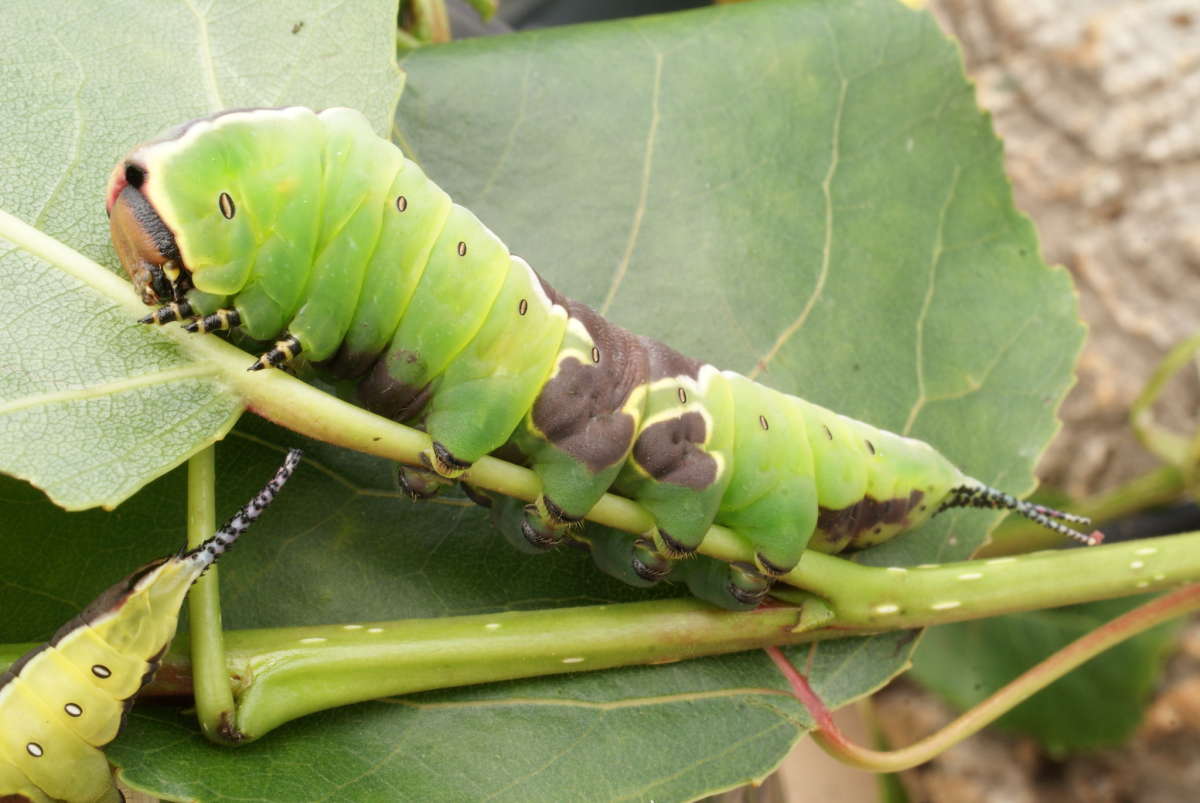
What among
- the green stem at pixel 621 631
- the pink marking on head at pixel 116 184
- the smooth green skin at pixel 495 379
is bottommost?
the green stem at pixel 621 631

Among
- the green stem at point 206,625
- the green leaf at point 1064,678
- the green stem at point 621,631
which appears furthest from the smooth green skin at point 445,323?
the green leaf at point 1064,678

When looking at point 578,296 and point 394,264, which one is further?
point 578,296

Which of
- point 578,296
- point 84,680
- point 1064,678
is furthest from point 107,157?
point 1064,678

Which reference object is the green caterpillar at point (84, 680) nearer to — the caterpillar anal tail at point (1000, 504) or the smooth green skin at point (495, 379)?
the smooth green skin at point (495, 379)

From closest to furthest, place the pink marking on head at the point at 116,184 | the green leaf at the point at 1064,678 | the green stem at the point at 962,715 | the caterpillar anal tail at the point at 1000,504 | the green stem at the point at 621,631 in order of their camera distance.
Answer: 1. the pink marking on head at the point at 116,184
2. the green stem at the point at 621,631
3. the green stem at the point at 962,715
4. the caterpillar anal tail at the point at 1000,504
5. the green leaf at the point at 1064,678

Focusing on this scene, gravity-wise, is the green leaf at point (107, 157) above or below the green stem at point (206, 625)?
above

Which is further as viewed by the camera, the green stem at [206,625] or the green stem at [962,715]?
the green stem at [962,715]

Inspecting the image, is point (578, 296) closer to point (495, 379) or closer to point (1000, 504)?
point (495, 379)
